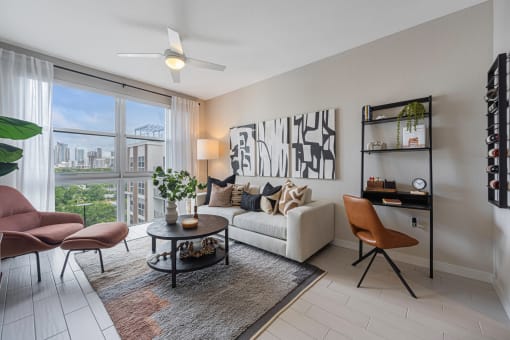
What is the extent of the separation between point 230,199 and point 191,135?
1893 millimetres

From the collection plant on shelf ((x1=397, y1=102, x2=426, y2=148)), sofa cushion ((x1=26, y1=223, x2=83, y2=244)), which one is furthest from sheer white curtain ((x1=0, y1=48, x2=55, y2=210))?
plant on shelf ((x1=397, y1=102, x2=426, y2=148))

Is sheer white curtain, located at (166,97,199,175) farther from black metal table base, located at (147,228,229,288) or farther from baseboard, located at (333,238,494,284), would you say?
baseboard, located at (333,238,494,284)

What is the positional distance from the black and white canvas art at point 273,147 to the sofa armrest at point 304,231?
3.42 feet

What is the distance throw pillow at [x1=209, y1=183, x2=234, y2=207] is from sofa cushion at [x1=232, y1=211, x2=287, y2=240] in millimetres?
491

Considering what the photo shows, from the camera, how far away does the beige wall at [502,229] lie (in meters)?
1.55

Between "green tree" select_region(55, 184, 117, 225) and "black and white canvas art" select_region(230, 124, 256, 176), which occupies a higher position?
"black and white canvas art" select_region(230, 124, 256, 176)

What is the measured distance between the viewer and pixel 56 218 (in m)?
2.38

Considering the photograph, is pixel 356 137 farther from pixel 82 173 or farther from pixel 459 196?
pixel 82 173

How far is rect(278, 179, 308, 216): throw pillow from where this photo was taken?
2554 millimetres

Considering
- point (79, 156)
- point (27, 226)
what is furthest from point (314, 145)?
point (79, 156)

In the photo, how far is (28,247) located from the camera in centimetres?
182

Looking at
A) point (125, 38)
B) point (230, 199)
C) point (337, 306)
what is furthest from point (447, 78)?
point (125, 38)

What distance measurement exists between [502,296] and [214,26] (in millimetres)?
3564

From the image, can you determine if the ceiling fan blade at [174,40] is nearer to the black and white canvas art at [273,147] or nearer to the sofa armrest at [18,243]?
the black and white canvas art at [273,147]
